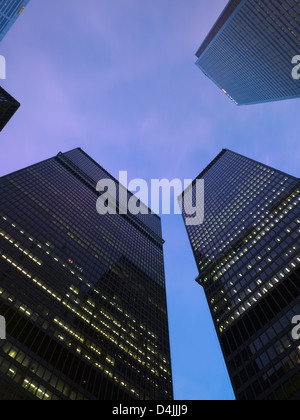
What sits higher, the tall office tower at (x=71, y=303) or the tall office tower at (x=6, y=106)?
the tall office tower at (x=6, y=106)

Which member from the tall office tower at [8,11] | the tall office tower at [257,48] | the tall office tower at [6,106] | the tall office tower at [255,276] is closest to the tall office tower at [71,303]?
the tall office tower at [255,276]

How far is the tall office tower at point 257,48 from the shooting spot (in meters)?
93.1

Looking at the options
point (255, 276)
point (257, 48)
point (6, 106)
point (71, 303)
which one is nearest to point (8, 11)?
point (6, 106)

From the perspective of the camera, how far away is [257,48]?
11119 cm

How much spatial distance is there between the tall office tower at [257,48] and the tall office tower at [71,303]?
3697 inches

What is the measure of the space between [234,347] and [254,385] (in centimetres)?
1216

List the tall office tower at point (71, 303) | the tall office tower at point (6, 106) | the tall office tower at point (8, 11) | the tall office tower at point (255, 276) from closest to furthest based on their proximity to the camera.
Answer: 1. the tall office tower at point (71, 303)
2. the tall office tower at point (255, 276)
3. the tall office tower at point (8, 11)
4. the tall office tower at point (6, 106)

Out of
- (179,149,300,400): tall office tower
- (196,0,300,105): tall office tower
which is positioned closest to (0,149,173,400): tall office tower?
(179,149,300,400): tall office tower

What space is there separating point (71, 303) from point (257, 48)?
114m

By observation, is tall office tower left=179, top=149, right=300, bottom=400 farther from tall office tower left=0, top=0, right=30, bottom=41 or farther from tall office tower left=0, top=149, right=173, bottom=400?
tall office tower left=0, top=0, right=30, bottom=41

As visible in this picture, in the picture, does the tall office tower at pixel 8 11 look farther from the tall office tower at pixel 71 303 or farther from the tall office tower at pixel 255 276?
the tall office tower at pixel 255 276

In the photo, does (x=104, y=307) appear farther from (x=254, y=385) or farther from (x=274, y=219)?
(x=274, y=219)

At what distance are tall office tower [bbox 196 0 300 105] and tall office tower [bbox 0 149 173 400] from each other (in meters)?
93.9

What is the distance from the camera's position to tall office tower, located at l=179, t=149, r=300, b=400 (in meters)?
54.3
